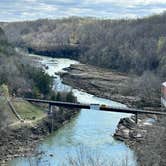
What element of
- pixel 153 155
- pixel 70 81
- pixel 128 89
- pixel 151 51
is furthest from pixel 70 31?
pixel 153 155

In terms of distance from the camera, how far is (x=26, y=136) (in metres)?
49.8

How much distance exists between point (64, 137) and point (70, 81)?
37493 mm

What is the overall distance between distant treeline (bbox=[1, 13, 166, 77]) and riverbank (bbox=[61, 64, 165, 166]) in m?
5.10

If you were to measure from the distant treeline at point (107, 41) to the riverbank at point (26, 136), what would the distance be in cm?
3291

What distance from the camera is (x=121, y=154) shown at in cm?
4353

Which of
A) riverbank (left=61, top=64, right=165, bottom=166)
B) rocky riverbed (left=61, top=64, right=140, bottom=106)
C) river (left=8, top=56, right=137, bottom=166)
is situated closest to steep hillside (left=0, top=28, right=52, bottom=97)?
river (left=8, top=56, right=137, bottom=166)

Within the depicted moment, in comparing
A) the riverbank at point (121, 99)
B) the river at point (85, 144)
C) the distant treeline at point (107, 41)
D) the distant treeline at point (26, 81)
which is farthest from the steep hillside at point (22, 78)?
the distant treeline at point (107, 41)

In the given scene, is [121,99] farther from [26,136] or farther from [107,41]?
[107,41]

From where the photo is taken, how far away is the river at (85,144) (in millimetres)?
40312

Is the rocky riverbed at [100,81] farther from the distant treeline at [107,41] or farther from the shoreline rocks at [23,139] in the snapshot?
the shoreline rocks at [23,139]

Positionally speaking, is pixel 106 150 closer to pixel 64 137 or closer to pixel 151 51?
pixel 64 137

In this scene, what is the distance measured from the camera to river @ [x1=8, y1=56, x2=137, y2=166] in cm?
4031

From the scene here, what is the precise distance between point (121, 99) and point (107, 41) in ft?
172

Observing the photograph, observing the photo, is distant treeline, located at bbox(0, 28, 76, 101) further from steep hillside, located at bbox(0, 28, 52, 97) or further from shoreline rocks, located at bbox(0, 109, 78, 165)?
shoreline rocks, located at bbox(0, 109, 78, 165)
